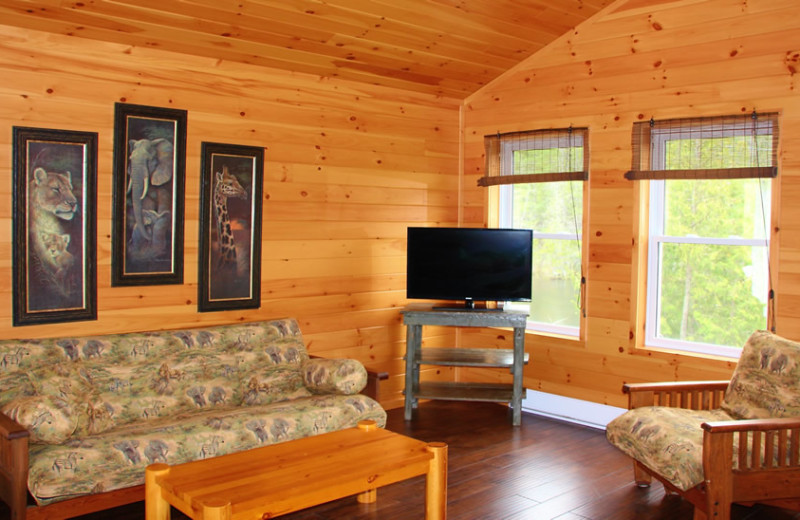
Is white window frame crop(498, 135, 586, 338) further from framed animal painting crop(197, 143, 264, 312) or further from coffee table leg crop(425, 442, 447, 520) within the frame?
coffee table leg crop(425, 442, 447, 520)

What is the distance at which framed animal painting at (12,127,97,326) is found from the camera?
3.79 meters

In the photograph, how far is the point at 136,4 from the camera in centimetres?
378

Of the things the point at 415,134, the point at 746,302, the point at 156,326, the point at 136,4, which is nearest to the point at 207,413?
the point at 156,326

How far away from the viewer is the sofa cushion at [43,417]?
316cm

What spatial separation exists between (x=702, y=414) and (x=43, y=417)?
3.06m

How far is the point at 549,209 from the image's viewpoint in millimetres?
5613

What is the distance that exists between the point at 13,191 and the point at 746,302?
4.08 metres

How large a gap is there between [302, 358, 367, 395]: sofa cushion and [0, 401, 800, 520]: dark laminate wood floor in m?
0.61

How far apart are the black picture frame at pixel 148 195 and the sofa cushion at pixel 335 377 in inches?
36.4

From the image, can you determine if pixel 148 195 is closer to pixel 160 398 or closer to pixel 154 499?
pixel 160 398

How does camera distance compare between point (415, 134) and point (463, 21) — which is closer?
point (463, 21)

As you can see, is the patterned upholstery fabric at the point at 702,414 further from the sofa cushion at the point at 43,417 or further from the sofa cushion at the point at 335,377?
the sofa cushion at the point at 43,417

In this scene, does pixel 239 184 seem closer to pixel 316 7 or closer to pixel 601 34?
pixel 316 7

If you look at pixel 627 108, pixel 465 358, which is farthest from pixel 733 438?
pixel 627 108
